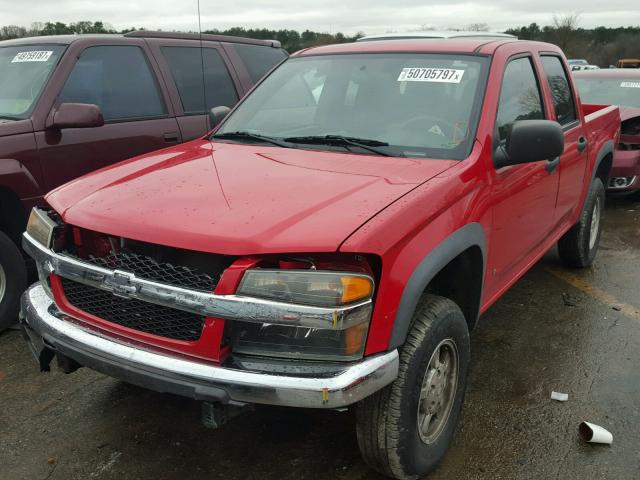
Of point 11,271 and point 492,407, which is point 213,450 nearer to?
point 492,407

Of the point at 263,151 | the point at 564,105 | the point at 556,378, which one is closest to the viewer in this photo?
the point at 263,151

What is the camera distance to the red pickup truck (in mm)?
2098

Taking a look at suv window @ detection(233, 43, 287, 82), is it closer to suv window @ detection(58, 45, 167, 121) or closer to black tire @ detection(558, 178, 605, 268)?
suv window @ detection(58, 45, 167, 121)

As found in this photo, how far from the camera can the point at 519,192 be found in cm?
329

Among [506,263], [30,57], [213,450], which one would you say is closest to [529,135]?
[506,263]

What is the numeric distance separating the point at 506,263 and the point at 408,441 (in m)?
1.32

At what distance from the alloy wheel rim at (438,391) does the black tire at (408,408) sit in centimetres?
3

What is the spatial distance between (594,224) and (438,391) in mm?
3331

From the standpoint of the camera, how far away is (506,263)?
3.34 m

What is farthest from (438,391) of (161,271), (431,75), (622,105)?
(622,105)

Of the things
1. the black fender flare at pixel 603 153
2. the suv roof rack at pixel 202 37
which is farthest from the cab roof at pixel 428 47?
the suv roof rack at pixel 202 37

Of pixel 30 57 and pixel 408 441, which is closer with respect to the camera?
pixel 408 441

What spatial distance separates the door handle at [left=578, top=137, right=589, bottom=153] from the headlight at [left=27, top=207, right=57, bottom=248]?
11.4ft

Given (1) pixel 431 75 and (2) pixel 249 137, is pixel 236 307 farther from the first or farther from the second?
(1) pixel 431 75
